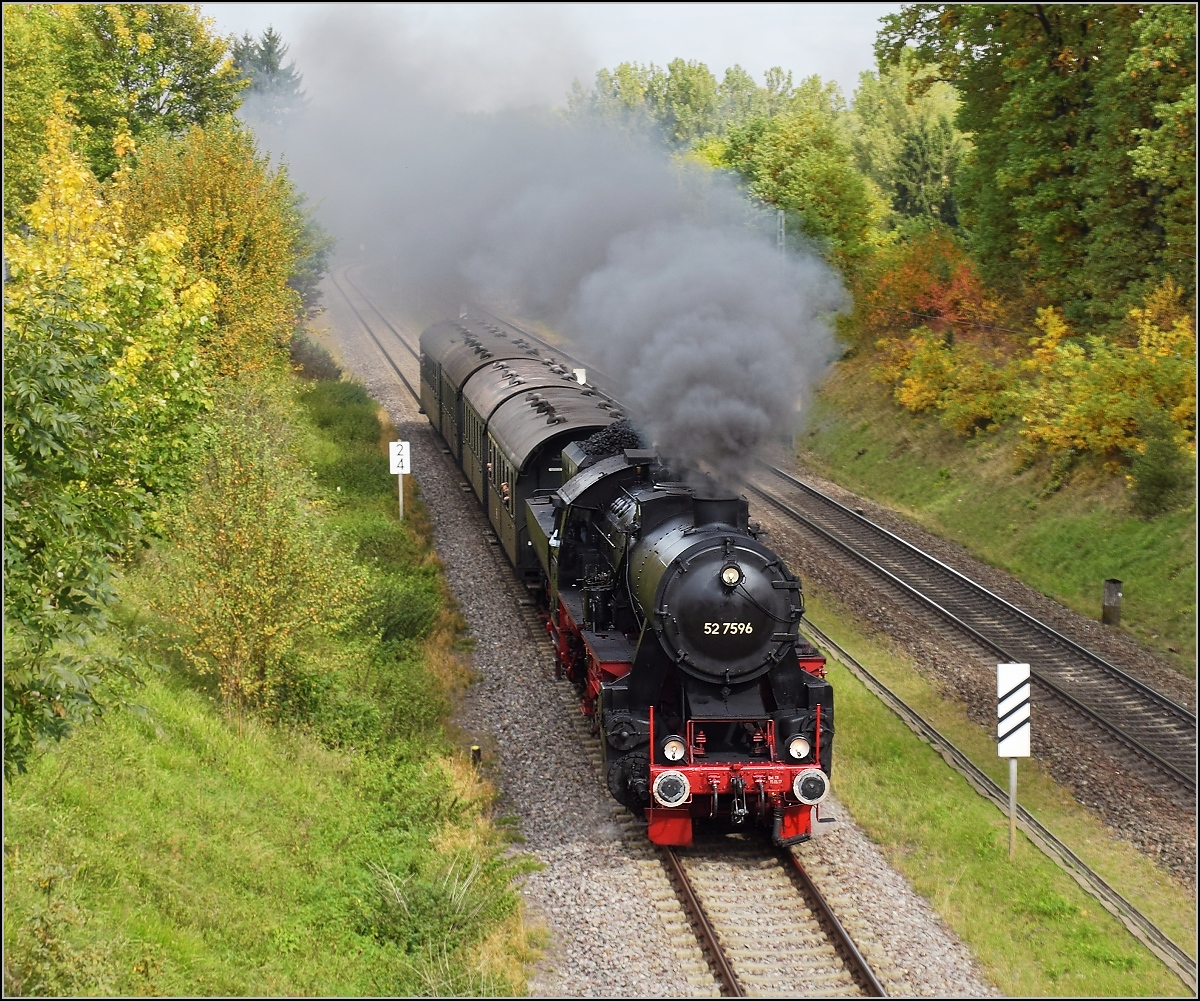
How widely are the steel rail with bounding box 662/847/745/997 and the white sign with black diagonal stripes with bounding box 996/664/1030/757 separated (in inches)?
164

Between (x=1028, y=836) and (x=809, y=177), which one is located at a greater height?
(x=809, y=177)

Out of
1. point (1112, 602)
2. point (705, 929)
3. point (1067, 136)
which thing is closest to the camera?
point (705, 929)

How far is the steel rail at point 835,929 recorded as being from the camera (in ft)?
33.5

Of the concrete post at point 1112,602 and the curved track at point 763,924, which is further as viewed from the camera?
the concrete post at point 1112,602

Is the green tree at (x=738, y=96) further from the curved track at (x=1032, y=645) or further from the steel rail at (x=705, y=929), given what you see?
the steel rail at (x=705, y=929)

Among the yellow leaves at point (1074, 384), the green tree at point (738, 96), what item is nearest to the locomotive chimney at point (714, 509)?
the yellow leaves at point (1074, 384)

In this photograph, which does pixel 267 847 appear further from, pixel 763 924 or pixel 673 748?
pixel 763 924

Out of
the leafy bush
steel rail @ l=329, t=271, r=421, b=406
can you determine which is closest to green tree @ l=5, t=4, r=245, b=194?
steel rail @ l=329, t=271, r=421, b=406

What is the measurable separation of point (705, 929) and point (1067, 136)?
24.5 meters

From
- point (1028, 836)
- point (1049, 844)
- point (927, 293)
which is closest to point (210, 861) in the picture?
point (1028, 836)

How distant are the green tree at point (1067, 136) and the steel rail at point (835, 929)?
58.8ft

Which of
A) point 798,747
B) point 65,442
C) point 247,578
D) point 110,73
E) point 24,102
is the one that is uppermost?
point 110,73

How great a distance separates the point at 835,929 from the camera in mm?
11070

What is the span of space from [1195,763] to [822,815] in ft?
18.6
